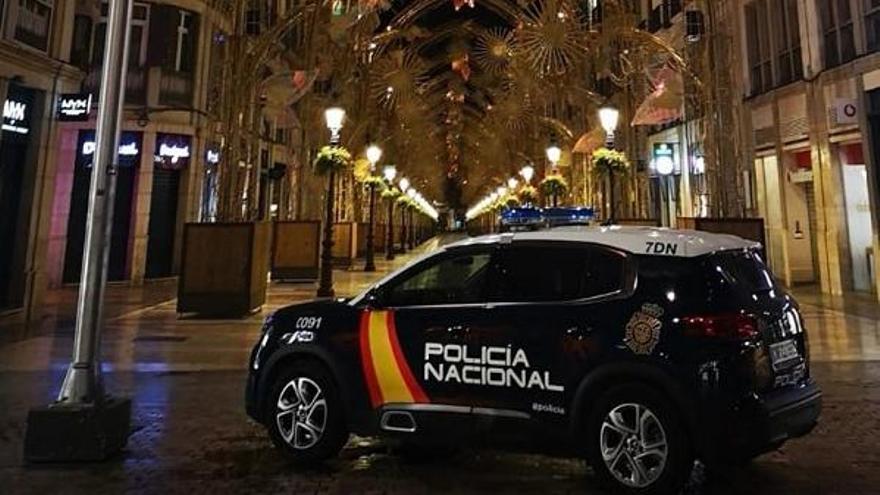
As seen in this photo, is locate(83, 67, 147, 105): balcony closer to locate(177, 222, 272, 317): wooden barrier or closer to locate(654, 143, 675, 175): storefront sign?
locate(177, 222, 272, 317): wooden barrier

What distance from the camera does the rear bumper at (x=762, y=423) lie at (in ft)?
12.4

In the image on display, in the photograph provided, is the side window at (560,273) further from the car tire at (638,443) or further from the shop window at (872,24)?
the shop window at (872,24)

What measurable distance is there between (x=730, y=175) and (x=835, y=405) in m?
9.70

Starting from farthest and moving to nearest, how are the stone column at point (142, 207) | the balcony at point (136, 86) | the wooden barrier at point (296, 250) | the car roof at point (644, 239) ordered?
the wooden barrier at point (296, 250) → the balcony at point (136, 86) → the stone column at point (142, 207) → the car roof at point (644, 239)

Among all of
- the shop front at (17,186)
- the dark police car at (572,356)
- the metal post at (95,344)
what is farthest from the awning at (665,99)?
the metal post at (95,344)

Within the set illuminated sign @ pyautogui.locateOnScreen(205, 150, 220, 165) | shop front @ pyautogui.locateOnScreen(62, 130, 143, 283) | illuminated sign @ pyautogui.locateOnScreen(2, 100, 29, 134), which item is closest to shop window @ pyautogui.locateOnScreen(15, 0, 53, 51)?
illuminated sign @ pyautogui.locateOnScreen(2, 100, 29, 134)

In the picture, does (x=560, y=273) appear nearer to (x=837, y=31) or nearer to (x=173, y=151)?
(x=837, y=31)

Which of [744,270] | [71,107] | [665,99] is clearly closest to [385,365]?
[744,270]

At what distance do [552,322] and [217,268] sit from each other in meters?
10.8

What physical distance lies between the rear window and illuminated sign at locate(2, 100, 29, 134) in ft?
42.4

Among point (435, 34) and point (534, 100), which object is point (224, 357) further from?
point (435, 34)

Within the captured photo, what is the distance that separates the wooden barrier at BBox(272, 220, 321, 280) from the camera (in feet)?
72.1

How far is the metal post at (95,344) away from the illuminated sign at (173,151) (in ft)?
57.0

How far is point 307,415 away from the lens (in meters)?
4.93
